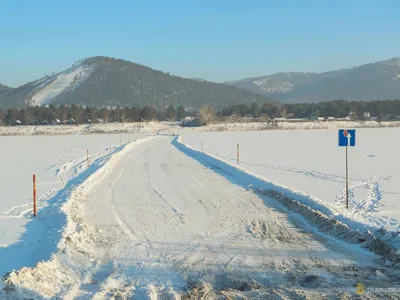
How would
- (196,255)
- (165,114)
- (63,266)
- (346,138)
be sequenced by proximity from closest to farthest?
(63,266)
(196,255)
(346,138)
(165,114)

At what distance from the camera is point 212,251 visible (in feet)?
29.0

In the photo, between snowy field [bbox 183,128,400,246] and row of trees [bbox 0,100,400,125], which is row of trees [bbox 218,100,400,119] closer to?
row of trees [bbox 0,100,400,125]

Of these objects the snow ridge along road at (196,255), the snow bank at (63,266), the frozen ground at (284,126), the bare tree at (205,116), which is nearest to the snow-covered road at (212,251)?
the snow ridge along road at (196,255)

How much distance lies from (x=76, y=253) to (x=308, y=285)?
4231 mm

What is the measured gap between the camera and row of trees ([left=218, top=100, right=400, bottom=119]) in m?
132

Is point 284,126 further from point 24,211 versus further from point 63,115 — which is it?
point 24,211

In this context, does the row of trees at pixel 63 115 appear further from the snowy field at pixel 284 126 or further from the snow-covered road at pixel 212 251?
the snow-covered road at pixel 212 251

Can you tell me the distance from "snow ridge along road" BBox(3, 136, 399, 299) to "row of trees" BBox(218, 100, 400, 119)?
127m

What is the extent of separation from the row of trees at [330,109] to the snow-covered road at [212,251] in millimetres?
126135

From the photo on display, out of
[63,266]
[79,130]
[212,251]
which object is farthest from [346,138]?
[79,130]

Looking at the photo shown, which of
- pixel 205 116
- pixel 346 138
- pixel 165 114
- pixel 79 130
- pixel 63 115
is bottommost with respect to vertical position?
pixel 79 130

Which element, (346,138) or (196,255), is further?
(346,138)

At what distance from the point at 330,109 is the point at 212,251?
133874 millimetres

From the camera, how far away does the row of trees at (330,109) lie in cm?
13188
